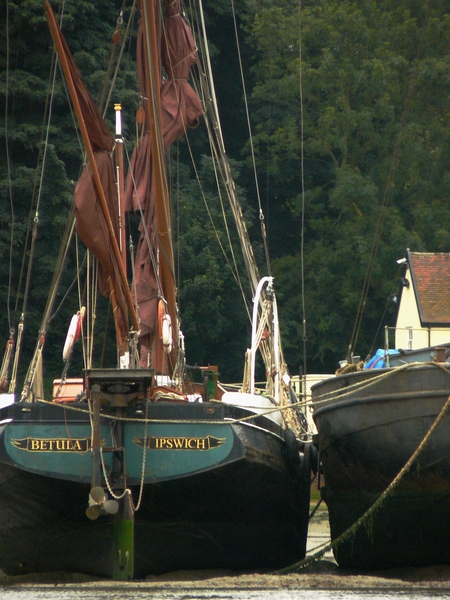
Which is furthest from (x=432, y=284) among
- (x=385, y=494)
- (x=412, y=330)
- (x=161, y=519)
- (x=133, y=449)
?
(x=133, y=449)

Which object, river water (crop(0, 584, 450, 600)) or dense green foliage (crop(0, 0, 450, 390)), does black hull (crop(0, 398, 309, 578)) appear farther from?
dense green foliage (crop(0, 0, 450, 390))

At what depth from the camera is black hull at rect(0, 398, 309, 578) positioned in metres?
12.0

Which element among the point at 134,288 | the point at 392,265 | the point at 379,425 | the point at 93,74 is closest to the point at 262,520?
the point at 379,425

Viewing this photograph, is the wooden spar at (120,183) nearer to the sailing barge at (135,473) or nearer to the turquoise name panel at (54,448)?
the sailing barge at (135,473)

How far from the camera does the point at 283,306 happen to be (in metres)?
42.1

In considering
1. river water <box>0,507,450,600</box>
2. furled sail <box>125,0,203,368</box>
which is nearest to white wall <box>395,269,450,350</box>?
furled sail <box>125,0,203,368</box>

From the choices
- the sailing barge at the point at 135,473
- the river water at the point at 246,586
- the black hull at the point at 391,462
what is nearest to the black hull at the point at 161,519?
the sailing barge at the point at 135,473

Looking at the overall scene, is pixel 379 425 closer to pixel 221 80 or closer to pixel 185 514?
pixel 185 514

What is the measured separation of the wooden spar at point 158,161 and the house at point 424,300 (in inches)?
788

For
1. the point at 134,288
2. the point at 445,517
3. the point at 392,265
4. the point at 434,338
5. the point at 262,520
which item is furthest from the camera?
the point at 392,265

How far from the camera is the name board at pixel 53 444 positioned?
12.0 meters

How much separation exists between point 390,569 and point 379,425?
5.53 feet

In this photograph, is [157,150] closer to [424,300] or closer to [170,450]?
[170,450]

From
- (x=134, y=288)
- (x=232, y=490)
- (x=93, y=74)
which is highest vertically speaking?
(x=93, y=74)
